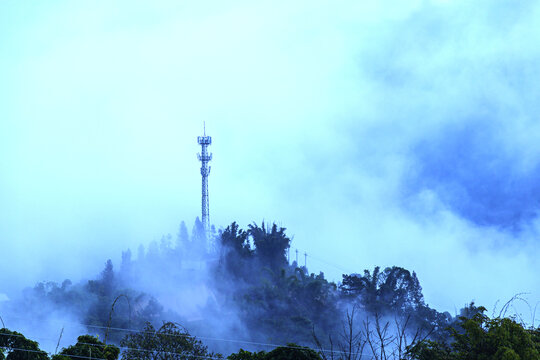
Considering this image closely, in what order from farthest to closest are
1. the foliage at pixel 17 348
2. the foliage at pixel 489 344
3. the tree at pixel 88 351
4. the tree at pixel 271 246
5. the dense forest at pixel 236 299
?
the tree at pixel 271 246
the dense forest at pixel 236 299
the foliage at pixel 17 348
the tree at pixel 88 351
the foliage at pixel 489 344

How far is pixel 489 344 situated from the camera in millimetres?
14555

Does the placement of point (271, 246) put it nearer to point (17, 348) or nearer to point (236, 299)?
point (236, 299)

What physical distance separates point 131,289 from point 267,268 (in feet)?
52.8

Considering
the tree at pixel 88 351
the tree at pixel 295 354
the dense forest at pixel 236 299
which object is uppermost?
the dense forest at pixel 236 299

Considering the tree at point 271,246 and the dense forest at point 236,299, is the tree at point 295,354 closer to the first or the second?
the dense forest at point 236,299

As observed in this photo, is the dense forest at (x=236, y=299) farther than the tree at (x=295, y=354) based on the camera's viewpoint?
Yes

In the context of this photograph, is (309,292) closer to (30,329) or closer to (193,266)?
(193,266)

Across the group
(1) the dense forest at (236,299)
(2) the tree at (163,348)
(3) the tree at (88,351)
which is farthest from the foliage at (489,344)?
(1) the dense forest at (236,299)

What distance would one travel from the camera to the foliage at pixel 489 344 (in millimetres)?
13938

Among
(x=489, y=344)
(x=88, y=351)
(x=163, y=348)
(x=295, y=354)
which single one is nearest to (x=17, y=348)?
(x=88, y=351)

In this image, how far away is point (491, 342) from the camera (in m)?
14.5

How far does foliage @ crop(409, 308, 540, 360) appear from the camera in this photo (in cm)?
1394

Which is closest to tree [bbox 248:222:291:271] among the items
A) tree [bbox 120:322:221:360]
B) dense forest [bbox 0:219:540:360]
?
dense forest [bbox 0:219:540:360]

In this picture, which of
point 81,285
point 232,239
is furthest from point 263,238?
point 81,285
